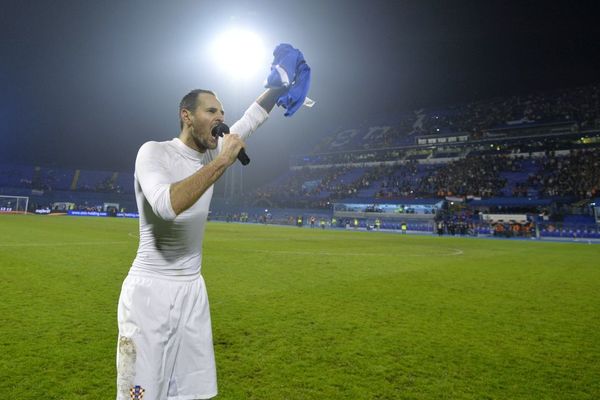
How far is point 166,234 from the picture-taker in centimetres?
Result: 204

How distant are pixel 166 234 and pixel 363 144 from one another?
63.2 m

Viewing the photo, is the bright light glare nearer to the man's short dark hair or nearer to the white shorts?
the man's short dark hair

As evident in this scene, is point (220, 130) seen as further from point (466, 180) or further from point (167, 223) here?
point (466, 180)

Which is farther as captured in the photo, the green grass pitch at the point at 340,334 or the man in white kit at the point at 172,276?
the green grass pitch at the point at 340,334

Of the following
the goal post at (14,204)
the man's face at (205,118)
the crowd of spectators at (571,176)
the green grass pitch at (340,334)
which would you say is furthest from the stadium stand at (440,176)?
the man's face at (205,118)

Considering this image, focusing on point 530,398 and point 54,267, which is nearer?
point 530,398

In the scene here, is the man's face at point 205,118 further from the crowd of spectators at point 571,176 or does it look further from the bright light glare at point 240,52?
the crowd of spectators at point 571,176

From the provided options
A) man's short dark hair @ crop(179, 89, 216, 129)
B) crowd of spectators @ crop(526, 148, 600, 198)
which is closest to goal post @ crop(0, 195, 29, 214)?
man's short dark hair @ crop(179, 89, 216, 129)

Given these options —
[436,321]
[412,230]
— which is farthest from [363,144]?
[436,321]

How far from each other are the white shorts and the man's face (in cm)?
78

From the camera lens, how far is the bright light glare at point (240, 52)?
3481 cm

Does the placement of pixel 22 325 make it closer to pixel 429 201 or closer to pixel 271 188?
pixel 429 201

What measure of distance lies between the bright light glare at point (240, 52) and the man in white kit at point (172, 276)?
116 feet

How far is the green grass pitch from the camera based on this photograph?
3.53 meters
